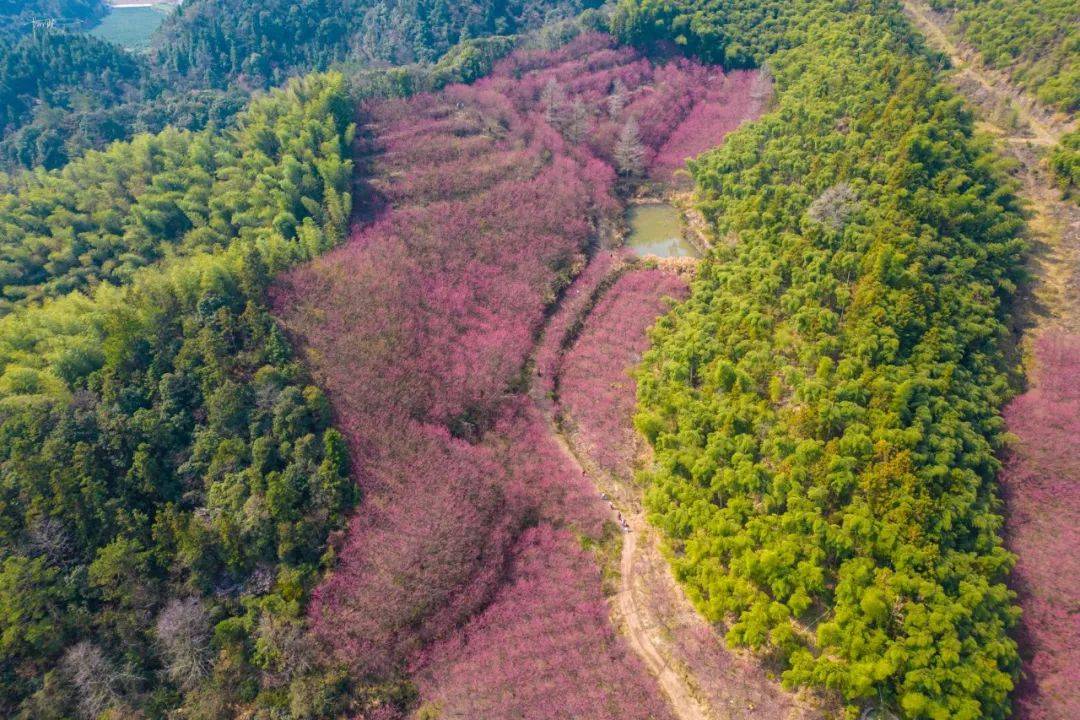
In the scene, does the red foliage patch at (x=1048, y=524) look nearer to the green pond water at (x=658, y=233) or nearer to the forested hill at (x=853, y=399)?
the forested hill at (x=853, y=399)

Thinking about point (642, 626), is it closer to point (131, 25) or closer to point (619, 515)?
point (619, 515)

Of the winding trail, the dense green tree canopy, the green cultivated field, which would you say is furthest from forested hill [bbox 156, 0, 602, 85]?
the winding trail

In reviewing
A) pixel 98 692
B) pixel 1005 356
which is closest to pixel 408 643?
pixel 98 692

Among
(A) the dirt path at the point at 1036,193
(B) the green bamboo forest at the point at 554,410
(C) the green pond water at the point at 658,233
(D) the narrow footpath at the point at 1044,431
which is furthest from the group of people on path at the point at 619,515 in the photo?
(A) the dirt path at the point at 1036,193

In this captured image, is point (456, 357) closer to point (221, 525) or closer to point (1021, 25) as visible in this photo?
point (221, 525)

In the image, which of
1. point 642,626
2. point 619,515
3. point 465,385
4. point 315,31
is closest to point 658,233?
point 465,385

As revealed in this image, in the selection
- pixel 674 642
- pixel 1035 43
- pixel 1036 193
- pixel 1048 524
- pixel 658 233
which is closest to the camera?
pixel 674 642
